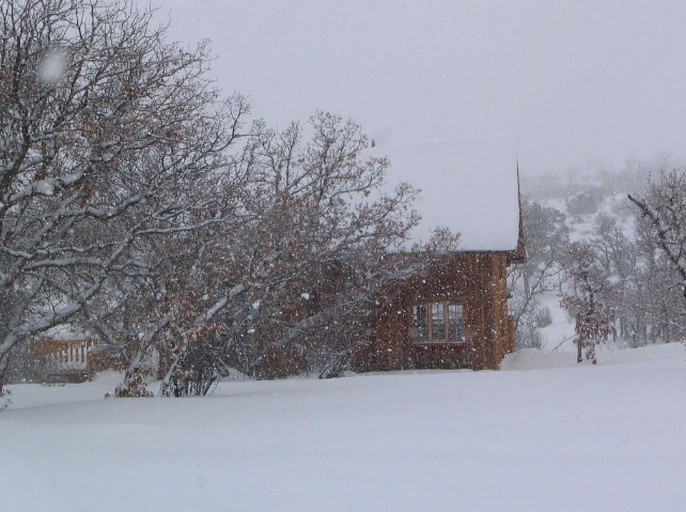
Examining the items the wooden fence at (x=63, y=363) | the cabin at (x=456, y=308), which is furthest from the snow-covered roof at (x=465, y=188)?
the wooden fence at (x=63, y=363)

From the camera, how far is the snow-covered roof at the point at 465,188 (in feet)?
73.3

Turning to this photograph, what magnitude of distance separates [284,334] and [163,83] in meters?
10.3

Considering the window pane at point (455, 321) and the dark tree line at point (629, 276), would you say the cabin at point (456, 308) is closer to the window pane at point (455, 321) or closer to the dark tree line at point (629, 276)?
the window pane at point (455, 321)

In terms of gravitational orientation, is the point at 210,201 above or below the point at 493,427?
above

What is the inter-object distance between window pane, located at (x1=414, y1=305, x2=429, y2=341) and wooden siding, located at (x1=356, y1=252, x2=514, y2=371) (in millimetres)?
188

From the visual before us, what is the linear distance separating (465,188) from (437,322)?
172 inches

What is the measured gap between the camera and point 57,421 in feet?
28.9

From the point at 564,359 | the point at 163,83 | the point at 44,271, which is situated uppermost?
the point at 163,83

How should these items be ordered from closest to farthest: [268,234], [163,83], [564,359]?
[163,83] < [268,234] < [564,359]

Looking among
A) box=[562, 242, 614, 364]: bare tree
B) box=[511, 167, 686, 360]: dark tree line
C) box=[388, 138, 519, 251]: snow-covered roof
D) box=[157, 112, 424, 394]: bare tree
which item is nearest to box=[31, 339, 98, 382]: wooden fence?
box=[157, 112, 424, 394]: bare tree

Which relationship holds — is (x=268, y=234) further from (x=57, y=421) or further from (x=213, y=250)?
(x=57, y=421)

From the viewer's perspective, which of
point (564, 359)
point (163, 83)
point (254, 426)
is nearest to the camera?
point (254, 426)

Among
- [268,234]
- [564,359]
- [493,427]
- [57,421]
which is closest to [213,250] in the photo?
[268,234]

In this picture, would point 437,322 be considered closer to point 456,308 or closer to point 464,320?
point 456,308
